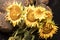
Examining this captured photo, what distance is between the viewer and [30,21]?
0.94 m

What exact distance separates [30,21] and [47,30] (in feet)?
0.37

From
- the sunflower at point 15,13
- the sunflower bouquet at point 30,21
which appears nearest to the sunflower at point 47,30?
the sunflower bouquet at point 30,21

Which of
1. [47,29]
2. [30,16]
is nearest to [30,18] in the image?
[30,16]

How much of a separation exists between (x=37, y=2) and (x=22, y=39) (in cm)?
27

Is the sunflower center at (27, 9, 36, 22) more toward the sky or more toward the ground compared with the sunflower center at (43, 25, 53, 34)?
more toward the sky

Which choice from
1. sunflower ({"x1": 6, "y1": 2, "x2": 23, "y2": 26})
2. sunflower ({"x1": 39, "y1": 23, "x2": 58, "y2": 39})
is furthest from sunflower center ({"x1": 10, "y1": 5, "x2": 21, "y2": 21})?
sunflower ({"x1": 39, "y1": 23, "x2": 58, "y2": 39})

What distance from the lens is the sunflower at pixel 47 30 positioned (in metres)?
0.96

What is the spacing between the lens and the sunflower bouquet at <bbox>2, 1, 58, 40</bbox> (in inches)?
36.9

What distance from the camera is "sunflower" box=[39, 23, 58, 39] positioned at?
0.96 m

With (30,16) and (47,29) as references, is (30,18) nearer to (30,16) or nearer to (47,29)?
(30,16)

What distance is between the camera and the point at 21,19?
963 mm

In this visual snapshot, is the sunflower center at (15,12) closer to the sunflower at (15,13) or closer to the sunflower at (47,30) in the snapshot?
the sunflower at (15,13)

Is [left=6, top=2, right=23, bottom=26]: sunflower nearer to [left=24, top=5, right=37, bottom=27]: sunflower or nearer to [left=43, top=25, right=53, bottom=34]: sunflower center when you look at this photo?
[left=24, top=5, right=37, bottom=27]: sunflower

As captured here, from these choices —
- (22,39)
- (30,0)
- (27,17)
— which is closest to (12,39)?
(22,39)
